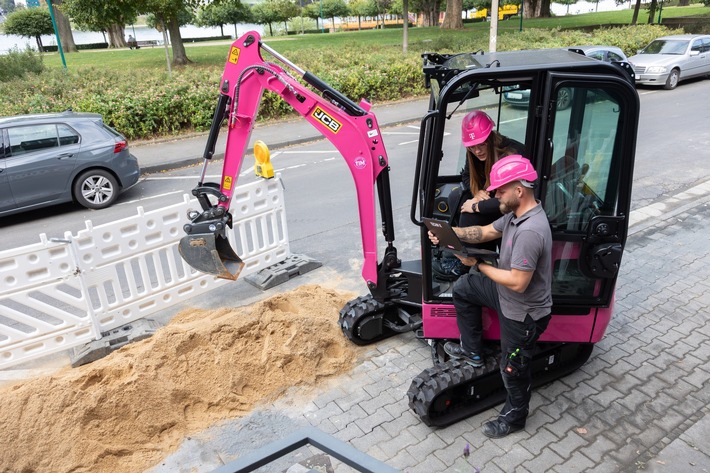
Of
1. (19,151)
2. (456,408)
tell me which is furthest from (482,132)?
(19,151)

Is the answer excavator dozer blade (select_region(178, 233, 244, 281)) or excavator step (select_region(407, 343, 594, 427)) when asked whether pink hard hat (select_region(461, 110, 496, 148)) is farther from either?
excavator dozer blade (select_region(178, 233, 244, 281))

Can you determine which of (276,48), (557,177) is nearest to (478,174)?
(557,177)

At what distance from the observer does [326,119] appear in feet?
13.6

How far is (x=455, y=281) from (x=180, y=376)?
241cm

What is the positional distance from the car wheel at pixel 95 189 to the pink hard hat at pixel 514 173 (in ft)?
28.1

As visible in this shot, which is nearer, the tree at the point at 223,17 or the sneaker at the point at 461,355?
the sneaker at the point at 461,355

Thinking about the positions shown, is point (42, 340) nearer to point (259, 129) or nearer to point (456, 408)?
point (456, 408)

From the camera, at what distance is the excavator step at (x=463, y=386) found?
376 cm

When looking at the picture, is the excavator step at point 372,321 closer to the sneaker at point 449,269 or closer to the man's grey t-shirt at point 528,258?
the sneaker at point 449,269

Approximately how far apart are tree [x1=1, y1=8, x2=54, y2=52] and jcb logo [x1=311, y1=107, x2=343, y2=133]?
168ft

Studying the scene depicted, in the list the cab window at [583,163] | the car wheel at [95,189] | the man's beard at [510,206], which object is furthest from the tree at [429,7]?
the man's beard at [510,206]

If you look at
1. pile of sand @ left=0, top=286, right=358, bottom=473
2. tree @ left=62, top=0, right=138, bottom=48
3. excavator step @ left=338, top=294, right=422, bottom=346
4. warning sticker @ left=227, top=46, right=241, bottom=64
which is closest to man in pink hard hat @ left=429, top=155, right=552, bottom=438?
excavator step @ left=338, top=294, right=422, bottom=346

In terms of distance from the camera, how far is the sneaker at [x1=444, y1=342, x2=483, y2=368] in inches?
154

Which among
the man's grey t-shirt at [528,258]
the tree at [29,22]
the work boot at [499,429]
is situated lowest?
the work boot at [499,429]
